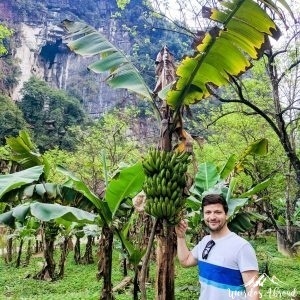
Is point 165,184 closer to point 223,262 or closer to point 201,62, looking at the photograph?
point 223,262

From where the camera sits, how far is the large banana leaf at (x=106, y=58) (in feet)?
12.1

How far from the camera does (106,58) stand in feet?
12.4

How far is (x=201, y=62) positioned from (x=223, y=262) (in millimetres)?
1659

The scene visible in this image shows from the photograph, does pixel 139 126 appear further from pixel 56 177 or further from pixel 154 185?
pixel 154 185

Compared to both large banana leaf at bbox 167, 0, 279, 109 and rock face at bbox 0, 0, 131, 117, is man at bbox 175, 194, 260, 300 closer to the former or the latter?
large banana leaf at bbox 167, 0, 279, 109

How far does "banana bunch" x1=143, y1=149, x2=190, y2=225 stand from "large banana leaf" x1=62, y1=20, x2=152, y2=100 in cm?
81

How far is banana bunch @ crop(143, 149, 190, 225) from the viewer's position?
2795mm

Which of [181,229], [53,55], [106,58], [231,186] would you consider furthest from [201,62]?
[53,55]

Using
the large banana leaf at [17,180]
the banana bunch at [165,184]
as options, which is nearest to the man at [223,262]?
→ the banana bunch at [165,184]

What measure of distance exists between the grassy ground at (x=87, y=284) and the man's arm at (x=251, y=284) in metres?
3.64

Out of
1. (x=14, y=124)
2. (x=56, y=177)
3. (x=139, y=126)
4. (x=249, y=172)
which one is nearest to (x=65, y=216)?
(x=249, y=172)

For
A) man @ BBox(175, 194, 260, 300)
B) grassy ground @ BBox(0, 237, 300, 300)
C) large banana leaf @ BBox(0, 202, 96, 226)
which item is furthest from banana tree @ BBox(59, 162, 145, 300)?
grassy ground @ BBox(0, 237, 300, 300)

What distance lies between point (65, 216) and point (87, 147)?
14707 millimetres

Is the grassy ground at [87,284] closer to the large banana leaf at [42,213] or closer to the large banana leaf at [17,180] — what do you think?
the large banana leaf at [42,213]
